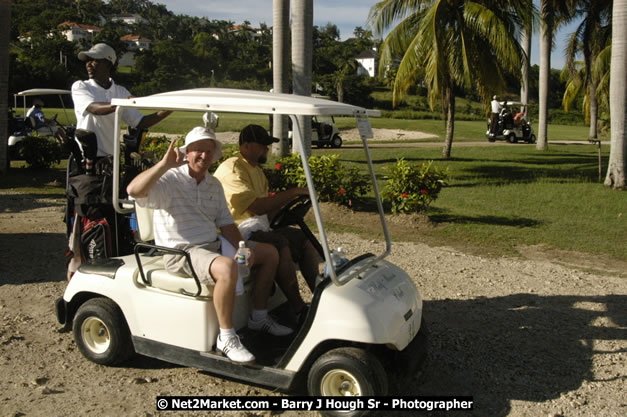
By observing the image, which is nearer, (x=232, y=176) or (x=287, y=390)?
(x=287, y=390)

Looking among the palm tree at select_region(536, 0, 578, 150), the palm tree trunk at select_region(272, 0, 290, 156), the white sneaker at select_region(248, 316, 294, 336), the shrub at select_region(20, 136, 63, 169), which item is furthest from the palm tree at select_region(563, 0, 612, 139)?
the white sneaker at select_region(248, 316, 294, 336)

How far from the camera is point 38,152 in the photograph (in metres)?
14.1

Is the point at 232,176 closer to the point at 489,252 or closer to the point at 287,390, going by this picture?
the point at 287,390

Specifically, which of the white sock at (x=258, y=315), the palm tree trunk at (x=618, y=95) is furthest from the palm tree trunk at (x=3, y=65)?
the palm tree trunk at (x=618, y=95)

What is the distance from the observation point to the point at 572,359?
4418 millimetres

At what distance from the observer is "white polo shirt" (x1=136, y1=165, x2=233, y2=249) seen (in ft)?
12.8

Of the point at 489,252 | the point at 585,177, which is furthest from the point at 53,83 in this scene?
the point at 489,252

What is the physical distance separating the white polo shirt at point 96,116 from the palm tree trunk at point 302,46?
22.9ft

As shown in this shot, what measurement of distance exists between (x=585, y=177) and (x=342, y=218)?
8.31 metres

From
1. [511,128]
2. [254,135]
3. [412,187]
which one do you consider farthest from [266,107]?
[511,128]

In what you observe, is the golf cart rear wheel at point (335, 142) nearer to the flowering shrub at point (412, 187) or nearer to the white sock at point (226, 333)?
the flowering shrub at point (412, 187)

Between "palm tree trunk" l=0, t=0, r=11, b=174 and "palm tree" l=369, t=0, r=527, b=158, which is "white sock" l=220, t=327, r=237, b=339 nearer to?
"palm tree trunk" l=0, t=0, r=11, b=174

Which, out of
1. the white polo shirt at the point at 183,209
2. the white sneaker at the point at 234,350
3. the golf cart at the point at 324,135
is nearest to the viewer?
the white sneaker at the point at 234,350

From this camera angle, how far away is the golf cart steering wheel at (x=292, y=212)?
4.34m
